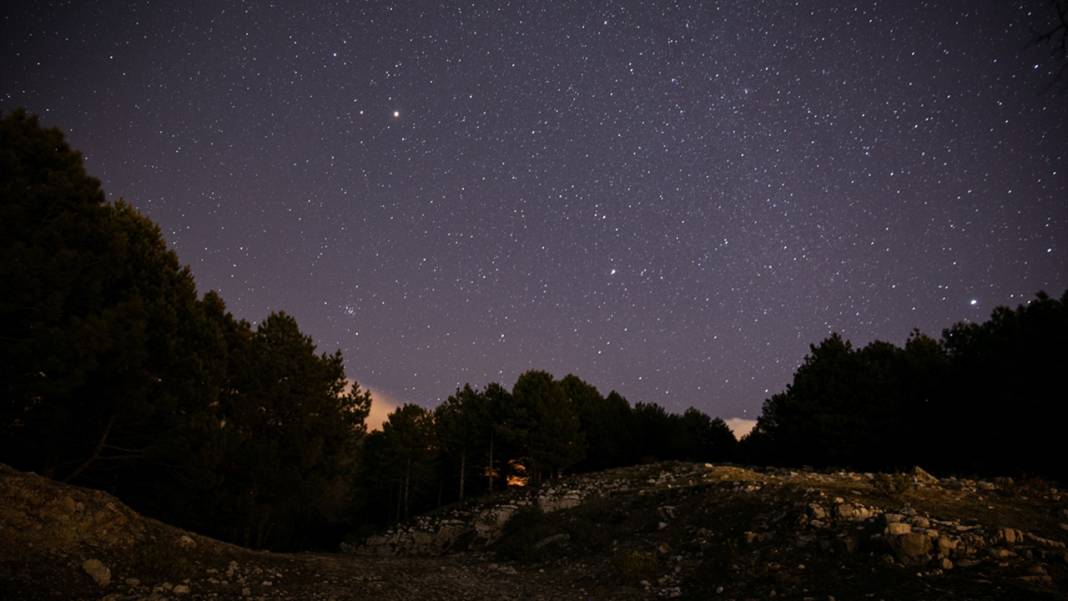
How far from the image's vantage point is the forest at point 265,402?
10516 millimetres

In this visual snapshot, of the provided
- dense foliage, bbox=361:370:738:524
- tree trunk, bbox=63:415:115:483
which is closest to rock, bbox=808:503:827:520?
tree trunk, bbox=63:415:115:483

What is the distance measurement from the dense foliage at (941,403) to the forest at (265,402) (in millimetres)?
A: 85

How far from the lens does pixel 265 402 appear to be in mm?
18672

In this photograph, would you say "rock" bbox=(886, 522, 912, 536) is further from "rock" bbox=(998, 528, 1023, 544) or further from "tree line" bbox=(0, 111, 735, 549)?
"tree line" bbox=(0, 111, 735, 549)

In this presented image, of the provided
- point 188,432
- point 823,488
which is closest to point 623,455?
point 823,488

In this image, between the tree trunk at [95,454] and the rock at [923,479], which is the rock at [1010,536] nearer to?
the rock at [923,479]

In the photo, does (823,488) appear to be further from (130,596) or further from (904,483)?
(130,596)

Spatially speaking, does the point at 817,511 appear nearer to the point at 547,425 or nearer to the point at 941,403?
the point at 941,403

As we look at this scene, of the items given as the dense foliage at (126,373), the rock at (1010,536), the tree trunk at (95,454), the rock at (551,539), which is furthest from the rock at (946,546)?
the tree trunk at (95,454)

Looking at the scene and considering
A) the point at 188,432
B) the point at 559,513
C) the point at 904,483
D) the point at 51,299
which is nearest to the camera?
the point at 51,299

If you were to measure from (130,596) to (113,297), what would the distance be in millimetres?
8183

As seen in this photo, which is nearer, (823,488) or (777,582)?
(777,582)

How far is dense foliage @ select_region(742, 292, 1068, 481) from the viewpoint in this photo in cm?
2086

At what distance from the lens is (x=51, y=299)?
9.81 meters
